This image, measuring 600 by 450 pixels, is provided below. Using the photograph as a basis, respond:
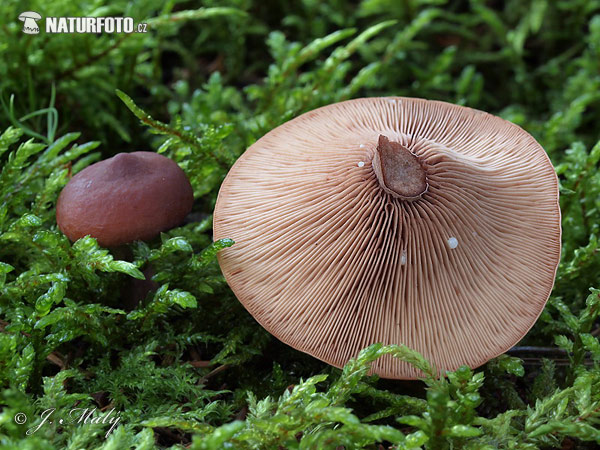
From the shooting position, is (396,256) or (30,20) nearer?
(396,256)

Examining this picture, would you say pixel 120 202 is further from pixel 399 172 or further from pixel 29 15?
pixel 29 15

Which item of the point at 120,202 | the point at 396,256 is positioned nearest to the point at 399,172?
the point at 396,256

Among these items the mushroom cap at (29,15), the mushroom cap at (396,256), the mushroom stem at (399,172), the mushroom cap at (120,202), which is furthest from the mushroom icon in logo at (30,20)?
the mushroom stem at (399,172)

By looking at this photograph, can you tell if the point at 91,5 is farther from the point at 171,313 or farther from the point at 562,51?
the point at 562,51

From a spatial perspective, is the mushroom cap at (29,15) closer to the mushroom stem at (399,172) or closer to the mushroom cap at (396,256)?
the mushroom cap at (396,256)

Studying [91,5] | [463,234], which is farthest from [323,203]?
[91,5]

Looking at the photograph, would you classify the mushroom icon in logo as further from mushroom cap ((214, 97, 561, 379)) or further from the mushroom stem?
the mushroom stem
